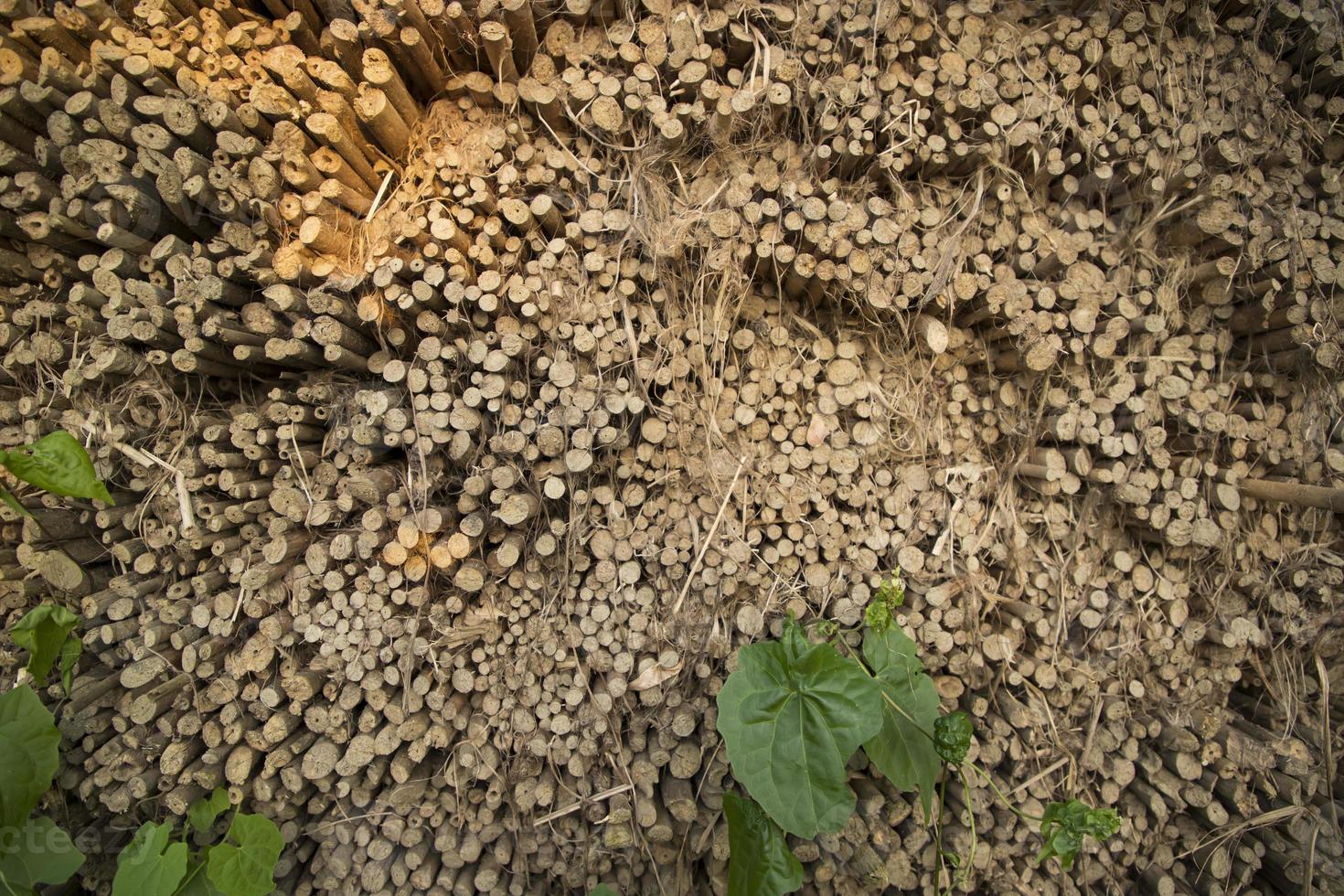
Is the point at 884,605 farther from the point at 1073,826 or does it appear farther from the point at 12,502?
the point at 12,502

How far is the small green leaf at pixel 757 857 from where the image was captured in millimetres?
1865

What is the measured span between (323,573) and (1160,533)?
256 cm

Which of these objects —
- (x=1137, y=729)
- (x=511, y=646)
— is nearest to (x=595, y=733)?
(x=511, y=646)

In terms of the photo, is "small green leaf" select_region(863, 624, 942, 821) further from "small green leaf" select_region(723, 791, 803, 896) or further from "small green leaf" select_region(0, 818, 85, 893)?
"small green leaf" select_region(0, 818, 85, 893)

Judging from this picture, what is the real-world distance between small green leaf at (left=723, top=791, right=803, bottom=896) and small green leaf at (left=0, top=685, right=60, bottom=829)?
177cm

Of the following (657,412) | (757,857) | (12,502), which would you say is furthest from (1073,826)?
(12,502)

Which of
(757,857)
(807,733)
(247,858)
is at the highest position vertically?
(807,733)

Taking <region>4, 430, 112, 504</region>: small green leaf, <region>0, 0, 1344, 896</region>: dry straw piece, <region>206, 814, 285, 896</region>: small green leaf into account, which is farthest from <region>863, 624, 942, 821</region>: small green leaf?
<region>4, 430, 112, 504</region>: small green leaf

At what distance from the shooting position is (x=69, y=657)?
1935 mm

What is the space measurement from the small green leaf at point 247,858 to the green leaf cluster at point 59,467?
944 mm

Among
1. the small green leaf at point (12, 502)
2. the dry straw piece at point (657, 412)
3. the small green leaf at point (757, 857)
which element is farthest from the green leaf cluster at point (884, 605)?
the small green leaf at point (12, 502)

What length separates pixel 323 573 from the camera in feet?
6.64

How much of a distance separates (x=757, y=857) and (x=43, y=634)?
6.56 feet

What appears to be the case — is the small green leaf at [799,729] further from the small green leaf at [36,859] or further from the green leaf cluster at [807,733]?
the small green leaf at [36,859]
